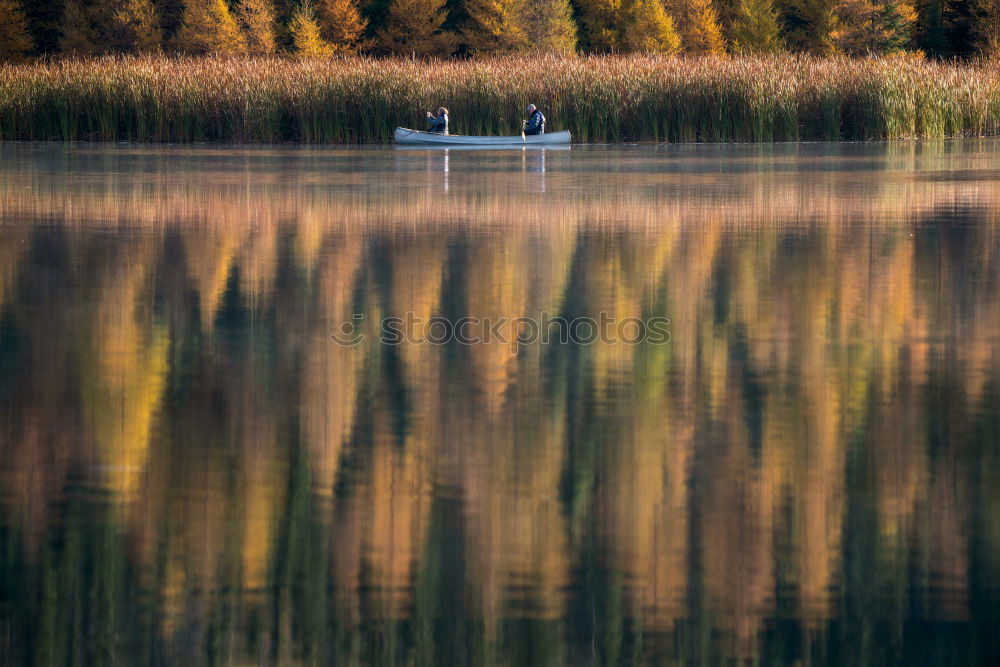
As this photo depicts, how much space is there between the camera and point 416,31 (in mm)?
65688

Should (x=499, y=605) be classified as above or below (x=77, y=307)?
below

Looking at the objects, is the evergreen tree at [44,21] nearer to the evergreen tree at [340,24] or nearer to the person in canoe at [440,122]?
the evergreen tree at [340,24]

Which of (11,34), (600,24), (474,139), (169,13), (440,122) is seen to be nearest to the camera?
(474,139)

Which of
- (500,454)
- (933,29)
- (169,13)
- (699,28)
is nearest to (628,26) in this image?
(699,28)

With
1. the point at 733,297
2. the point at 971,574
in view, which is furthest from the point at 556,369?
the point at 971,574

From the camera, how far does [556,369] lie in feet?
22.7

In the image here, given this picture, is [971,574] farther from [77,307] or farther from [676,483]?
[77,307]

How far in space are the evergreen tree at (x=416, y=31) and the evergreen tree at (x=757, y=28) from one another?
38.4 ft

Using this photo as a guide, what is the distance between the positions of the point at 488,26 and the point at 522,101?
98.2 feet

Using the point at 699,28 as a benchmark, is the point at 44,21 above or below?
above

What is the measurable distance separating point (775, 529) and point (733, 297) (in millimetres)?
4655

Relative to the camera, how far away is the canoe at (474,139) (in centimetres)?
3070

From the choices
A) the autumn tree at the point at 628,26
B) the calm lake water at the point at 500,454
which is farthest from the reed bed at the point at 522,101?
the autumn tree at the point at 628,26

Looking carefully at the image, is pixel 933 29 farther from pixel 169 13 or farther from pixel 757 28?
pixel 169 13
